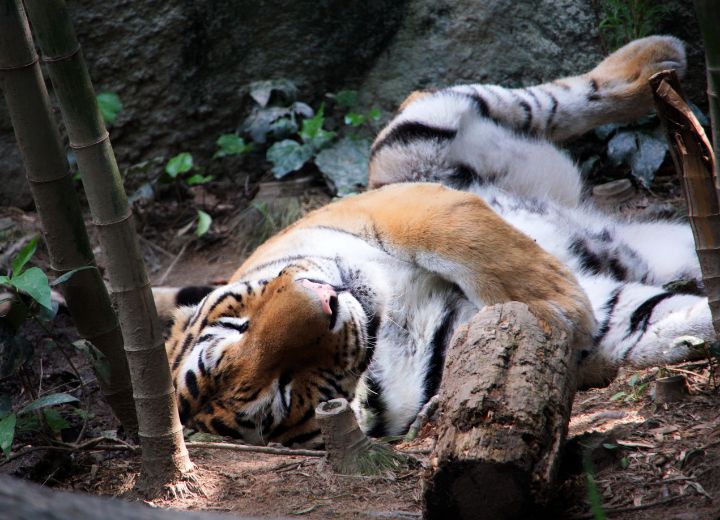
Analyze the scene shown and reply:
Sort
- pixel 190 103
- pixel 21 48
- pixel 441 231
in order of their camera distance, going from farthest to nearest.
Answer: pixel 190 103 → pixel 441 231 → pixel 21 48

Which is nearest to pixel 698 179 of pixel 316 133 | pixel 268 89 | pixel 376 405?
pixel 376 405

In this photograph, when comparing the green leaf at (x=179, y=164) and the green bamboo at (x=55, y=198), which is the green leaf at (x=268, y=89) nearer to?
the green leaf at (x=179, y=164)

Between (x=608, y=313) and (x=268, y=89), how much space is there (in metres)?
2.98

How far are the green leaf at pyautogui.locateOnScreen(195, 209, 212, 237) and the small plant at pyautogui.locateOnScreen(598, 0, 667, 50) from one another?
2.58 metres

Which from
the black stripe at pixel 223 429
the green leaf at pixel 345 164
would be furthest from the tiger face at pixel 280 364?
→ the green leaf at pixel 345 164

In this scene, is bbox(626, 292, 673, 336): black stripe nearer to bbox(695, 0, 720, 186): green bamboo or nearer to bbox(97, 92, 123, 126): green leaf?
bbox(695, 0, 720, 186): green bamboo

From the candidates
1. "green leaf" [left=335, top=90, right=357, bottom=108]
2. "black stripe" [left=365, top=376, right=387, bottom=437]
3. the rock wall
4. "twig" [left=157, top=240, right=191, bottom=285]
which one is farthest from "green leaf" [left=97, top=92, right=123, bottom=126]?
"black stripe" [left=365, top=376, right=387, bottom=437]

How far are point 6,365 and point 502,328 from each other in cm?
131

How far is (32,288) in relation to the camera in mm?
2010

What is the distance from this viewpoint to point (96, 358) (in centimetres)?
211

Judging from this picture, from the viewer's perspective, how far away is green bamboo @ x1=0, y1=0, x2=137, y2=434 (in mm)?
1909

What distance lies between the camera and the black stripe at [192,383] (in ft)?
8.37

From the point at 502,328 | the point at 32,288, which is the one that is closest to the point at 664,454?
the point at 502,328

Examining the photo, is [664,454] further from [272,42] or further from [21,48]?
[272,42]
